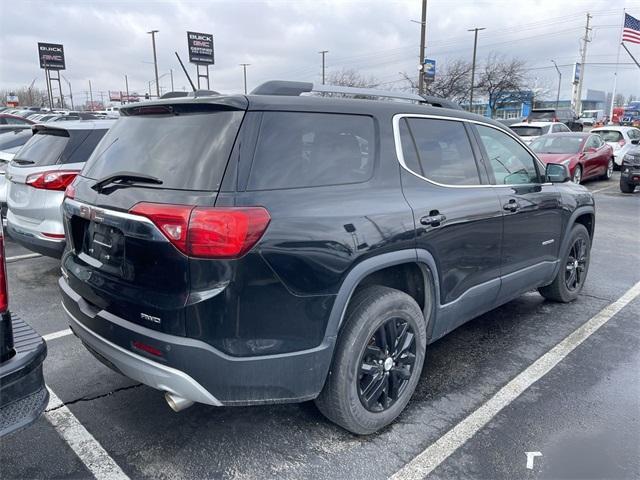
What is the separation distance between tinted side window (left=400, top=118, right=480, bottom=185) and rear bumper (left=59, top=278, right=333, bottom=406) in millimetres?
1375

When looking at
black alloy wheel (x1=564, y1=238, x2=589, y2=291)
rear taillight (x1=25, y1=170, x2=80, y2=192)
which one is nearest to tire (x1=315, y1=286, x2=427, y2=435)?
black alloy wheel (x1=564, y1=238, x2=589, y2=291)

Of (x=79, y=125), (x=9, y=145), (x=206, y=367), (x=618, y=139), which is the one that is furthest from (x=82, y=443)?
(x=618, y=139)

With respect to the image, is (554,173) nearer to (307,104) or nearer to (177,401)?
(307,104)

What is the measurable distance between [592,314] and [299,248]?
369cm

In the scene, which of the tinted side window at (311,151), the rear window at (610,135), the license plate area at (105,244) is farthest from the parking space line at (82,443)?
the rear window at (610,135)

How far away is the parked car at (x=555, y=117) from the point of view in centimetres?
2605

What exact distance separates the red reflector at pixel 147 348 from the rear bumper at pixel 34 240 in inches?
116

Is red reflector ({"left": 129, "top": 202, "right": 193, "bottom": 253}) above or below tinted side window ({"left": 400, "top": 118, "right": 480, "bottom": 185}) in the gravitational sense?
below

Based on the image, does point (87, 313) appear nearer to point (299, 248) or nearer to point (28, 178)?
point (299, 248)

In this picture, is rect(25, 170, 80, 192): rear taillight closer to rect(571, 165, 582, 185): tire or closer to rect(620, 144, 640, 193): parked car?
rect(571, 165, 582, 185): tire

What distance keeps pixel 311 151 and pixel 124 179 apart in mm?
964

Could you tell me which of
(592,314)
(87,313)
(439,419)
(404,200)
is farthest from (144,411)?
(592,314)

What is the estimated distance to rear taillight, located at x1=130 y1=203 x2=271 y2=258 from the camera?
224 centimetres

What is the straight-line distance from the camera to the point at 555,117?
2670 cm
